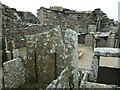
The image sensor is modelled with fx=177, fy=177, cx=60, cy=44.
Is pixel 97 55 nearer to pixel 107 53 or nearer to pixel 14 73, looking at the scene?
pixel 107 53

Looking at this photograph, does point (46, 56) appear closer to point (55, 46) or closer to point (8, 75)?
point (55, 46)

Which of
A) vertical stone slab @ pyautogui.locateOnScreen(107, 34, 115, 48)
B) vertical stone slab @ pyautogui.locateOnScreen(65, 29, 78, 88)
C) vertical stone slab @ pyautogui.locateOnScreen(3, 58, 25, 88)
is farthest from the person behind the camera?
vertical stone slab @ pyautogui.locateOnScreen(107, 34, 115, 48)

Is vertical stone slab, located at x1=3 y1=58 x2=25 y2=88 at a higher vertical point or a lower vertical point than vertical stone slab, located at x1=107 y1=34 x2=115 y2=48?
lower

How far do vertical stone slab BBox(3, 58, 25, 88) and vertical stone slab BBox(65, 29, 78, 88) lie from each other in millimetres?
961

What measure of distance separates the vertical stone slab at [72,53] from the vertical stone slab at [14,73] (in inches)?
37.8

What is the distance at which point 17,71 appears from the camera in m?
3.36

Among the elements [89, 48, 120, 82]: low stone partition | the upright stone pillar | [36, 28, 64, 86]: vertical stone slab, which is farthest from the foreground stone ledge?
the upright stone pillar

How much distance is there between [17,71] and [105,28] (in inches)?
475

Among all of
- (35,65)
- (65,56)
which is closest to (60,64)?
(65,56)

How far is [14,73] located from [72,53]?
3.81 feet

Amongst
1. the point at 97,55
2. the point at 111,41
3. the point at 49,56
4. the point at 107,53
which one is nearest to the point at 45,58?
the point at 49,56

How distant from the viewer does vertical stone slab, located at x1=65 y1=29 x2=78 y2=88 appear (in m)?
3.00

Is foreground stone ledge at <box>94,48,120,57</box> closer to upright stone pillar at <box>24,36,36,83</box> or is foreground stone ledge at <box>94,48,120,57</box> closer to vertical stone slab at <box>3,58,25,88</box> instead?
upright stone pillar at <box>24,36,36,83</box>

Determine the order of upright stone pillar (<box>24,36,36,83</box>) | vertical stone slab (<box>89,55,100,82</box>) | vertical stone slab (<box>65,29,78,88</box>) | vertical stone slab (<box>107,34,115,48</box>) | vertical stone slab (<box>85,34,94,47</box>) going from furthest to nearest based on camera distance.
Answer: vertical stone slab (<box>85,34,94,47</box>)
vertical stone slab (<box>107,34,115,48</box>)
vertical stone slab (<box>89,55,100,82</box>)
upright stone pillar (<box>24,36,36,83</box>)
vertical stone slab (<box>65,29,78,88</box>)
